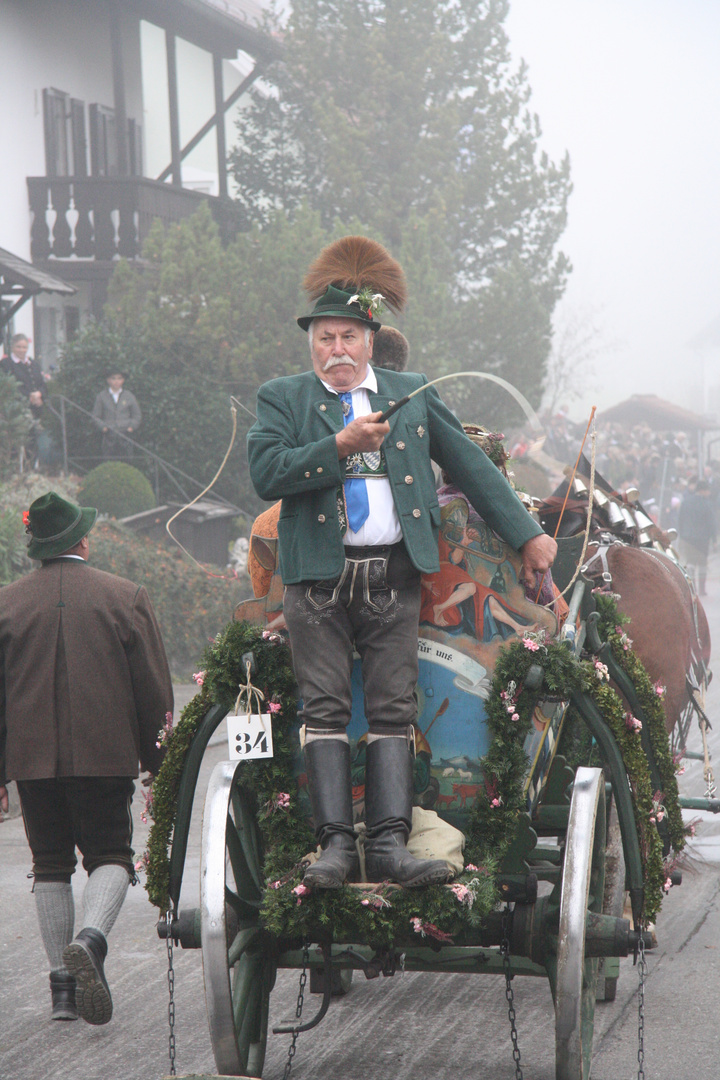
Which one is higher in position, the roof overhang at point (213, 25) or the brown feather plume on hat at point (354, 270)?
the roof overhang at point (213, 25)

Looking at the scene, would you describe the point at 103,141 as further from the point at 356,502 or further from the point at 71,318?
the point at 356,502

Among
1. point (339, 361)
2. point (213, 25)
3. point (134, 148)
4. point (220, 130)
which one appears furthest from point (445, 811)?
point (220, 130)

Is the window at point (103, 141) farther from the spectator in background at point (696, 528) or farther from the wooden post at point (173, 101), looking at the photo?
the spectator in background at point (696, 528)

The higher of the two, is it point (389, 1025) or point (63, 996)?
point (63, 996)

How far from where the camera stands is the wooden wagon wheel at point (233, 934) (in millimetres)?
3166

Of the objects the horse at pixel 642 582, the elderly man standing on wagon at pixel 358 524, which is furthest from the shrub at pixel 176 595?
the elderly man standing on wagon at pixel 358 524

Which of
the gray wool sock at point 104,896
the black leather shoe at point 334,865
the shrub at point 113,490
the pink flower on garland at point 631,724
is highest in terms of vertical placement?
the shrub at point 113,490

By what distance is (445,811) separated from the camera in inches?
139

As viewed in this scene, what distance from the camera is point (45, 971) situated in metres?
4.99

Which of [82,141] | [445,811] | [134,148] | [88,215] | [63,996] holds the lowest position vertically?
[63,996]

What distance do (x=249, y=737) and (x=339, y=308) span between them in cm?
124

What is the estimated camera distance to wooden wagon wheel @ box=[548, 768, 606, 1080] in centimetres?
312

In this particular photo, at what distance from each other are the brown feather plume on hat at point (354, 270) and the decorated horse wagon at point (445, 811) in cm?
68

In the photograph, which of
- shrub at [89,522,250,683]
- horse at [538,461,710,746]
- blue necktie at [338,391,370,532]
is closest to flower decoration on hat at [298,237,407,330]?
blue necktie at [338,391,370,532]
